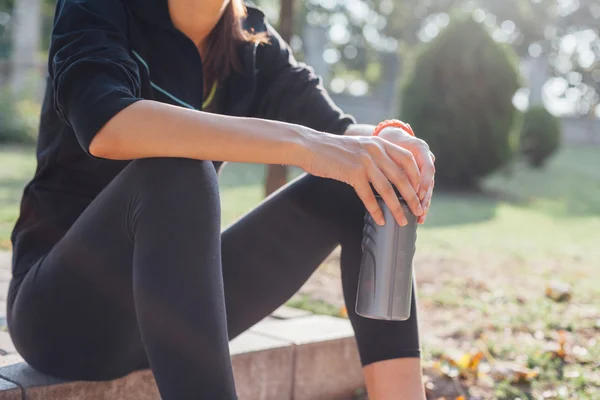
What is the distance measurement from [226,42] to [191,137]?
55 centimetres

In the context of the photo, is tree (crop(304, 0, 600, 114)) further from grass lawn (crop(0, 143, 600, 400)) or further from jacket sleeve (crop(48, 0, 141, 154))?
jacket sleeve (crop(48, 0, 141, 154))

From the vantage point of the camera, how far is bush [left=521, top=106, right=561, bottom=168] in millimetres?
13266

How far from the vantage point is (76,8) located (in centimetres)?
144

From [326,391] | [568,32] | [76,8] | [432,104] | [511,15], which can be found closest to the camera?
[76,8]

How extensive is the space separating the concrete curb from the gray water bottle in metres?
0.65

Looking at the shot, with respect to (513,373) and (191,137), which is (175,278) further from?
(513,373)

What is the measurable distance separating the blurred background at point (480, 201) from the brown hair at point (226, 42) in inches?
44.7

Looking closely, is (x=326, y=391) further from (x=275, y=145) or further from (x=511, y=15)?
(x=511, y=15)

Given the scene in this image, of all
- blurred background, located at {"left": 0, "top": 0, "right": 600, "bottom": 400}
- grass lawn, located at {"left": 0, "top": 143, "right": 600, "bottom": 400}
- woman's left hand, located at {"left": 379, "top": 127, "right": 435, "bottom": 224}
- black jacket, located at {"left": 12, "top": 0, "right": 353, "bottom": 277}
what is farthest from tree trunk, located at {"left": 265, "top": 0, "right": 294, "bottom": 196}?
woman's left hand, located at {"left": 379, "top": 127, "right": 435, "bottom": 224}

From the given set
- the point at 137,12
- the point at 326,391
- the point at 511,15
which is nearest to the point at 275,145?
the point at 137,12

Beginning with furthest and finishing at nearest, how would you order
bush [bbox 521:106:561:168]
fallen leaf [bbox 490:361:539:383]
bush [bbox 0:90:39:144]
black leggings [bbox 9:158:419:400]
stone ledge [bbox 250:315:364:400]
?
bush [bbox 521:106:561:168] → bush [bbox 0:90:39:144] → fallen leaf [bbox 490:361:539:383] → stone ledge [bbox 250:315:364:400] → black leggings [bbox 9:158:419:400]

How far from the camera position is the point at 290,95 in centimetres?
185

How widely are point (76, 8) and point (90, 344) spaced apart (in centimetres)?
65

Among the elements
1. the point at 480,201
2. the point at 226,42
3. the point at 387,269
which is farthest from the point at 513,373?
the point at 480,201
